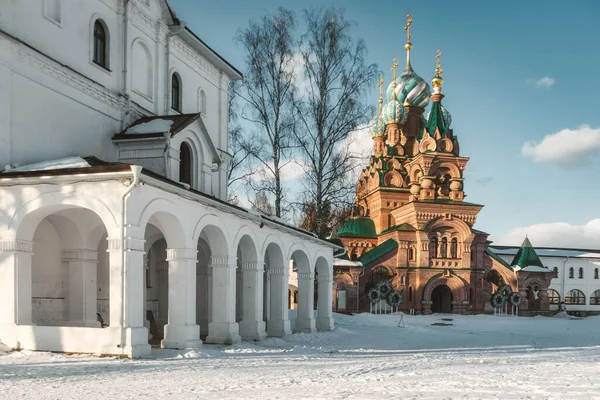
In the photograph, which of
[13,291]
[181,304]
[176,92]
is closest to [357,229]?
[176,92]

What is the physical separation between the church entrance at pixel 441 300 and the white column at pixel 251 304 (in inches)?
946

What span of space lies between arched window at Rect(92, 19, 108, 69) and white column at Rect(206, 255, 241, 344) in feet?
17.3

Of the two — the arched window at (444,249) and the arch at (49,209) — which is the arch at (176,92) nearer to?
the arch at (49,209)

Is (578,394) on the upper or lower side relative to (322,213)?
lower

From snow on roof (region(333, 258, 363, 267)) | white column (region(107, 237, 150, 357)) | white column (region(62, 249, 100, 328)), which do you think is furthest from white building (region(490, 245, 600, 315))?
white column (region(107, 237, 150, 357))

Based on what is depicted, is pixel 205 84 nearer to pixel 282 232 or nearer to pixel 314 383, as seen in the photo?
pixel 282 232

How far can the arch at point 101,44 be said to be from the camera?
46.4 ft

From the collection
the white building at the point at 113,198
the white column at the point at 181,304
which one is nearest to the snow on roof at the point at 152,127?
the white building at the point at 113,198

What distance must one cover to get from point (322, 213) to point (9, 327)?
13.4 m

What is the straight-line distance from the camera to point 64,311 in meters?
12.7

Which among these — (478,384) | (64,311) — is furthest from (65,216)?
(478,384)

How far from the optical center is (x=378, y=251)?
3544 cm

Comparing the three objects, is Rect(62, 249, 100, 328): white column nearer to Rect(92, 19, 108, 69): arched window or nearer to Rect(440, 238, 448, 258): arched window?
Rect(92, 19, 108, 69): arched window

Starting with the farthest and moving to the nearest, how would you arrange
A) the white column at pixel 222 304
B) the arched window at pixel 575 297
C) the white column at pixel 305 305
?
the arched window at pixel 575 297 → the white column at pixel 305 305 → the white column at pixel 222 304
